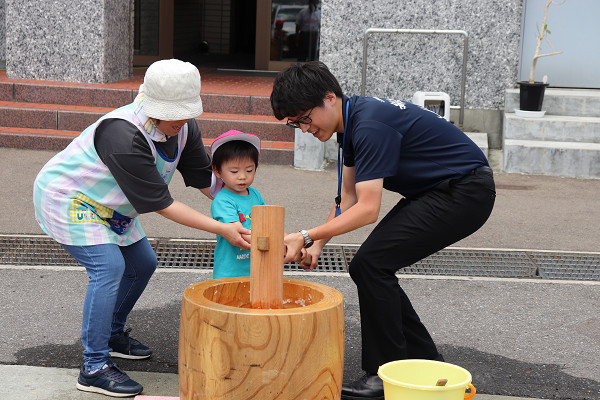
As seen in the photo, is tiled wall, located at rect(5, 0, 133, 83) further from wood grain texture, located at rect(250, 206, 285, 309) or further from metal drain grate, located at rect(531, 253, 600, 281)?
wood grain texture, located at rect(250, 206, 285, 309)

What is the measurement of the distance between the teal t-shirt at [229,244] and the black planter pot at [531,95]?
603 cm

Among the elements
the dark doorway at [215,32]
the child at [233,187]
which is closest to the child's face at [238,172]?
the child at [233,187]

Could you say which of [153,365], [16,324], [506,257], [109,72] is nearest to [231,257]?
[153,365]

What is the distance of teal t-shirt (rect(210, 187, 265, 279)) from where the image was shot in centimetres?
376

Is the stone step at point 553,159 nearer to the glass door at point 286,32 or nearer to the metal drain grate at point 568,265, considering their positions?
the metal drain grate at point 568,265

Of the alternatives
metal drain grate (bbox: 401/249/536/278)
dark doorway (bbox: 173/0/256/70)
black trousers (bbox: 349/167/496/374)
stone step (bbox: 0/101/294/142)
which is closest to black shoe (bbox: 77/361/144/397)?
black trousers (bbox: 349/167/496/374)

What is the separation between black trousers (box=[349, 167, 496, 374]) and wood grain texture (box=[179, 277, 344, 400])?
24.1 inches

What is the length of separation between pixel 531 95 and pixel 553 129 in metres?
0.44

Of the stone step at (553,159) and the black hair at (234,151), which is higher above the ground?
the black hair at (234,151)

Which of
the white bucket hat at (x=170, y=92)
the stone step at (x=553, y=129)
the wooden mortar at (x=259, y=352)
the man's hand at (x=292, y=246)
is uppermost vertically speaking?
the white bucket hat at (x=170, y=92)

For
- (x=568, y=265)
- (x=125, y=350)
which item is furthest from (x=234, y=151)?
(x=568, y=265)

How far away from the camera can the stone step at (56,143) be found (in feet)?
28.7

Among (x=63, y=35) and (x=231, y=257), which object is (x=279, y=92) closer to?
(x=231, y=257)

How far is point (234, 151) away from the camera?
379 cm
